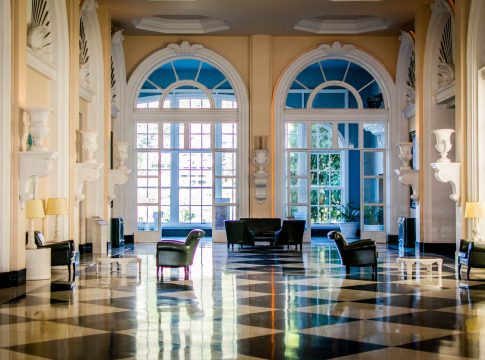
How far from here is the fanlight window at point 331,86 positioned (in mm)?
19281

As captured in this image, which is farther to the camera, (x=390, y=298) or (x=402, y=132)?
→ (x=402, y=132)

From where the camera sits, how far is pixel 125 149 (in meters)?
16.9

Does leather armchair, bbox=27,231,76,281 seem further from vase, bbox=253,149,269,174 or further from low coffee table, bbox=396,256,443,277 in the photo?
vase, bbox=253,149,269,174

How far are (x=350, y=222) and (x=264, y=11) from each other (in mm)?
6700

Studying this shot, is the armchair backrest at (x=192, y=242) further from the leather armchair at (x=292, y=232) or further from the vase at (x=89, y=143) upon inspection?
the leather armchair at (x=292, y=232)

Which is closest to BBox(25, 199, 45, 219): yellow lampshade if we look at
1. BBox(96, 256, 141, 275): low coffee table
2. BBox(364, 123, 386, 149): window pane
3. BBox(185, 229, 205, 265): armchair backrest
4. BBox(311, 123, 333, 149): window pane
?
BBox(96, 256, 141, 275): low coffee table

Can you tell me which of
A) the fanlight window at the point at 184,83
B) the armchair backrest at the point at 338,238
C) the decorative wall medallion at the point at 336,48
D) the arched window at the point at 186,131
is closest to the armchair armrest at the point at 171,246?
the armchair backrest at the point at 338,238

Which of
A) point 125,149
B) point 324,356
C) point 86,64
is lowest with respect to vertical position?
point 324,356

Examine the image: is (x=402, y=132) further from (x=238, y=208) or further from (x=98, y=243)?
(x=98, y=243)

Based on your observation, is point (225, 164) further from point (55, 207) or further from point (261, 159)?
point (55, 207)

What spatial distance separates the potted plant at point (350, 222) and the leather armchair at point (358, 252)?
28.0 ft

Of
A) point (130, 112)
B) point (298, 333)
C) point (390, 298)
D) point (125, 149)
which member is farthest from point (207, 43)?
point (298, 333)

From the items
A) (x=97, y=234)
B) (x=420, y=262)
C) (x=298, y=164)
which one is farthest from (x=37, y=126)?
(x=298, y=164)

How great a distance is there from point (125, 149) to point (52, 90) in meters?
3.85
